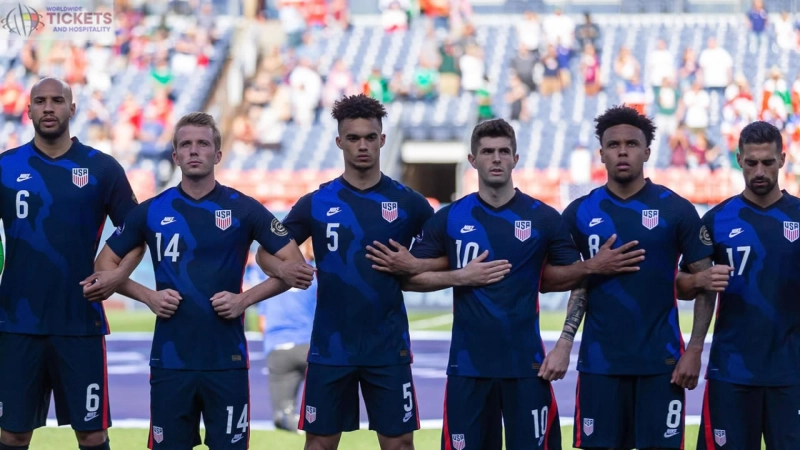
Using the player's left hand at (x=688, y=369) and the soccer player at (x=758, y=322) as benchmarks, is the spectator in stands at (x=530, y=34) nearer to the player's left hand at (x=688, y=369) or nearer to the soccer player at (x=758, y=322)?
the soccer player at (x=758, y=322)

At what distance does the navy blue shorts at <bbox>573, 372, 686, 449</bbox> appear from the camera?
6004 millimetres

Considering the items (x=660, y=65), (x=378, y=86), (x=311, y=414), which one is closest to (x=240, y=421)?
(x=311, y=414)

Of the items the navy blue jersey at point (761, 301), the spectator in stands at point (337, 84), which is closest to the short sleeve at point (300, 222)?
the navy blue jersey at point (761, 301)

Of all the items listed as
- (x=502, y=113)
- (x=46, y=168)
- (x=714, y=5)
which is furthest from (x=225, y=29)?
(x=46, y=168)

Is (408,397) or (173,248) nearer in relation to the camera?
(173,248)

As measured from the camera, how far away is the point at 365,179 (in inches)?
251

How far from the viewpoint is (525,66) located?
84.4 feet

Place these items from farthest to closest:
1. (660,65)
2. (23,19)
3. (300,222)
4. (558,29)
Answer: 1. (558,29)
2. (660,65)
3. (23,19)
4. (300,222)

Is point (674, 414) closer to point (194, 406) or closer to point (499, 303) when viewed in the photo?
point (499, 303)

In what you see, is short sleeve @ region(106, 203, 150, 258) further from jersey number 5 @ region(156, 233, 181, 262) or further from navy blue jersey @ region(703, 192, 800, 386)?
navy blue jersey @ region(703, 192, 800, 386)

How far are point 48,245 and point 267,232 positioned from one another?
131 cm

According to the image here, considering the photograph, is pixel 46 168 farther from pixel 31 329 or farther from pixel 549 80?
pixel 549 80

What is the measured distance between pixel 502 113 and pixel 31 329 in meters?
19.4

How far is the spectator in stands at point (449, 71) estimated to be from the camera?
2527cm
